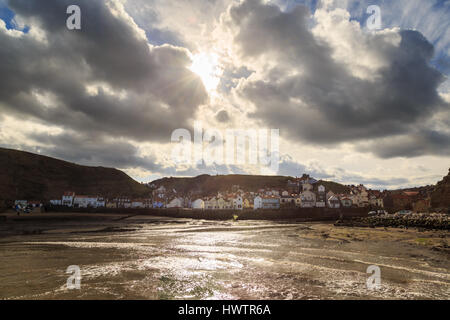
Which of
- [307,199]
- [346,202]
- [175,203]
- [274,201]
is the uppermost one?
[307,199]

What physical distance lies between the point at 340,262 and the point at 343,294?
19.3 feet

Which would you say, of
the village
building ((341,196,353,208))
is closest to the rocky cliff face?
the village

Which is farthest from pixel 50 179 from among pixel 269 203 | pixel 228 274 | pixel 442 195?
pixel 442 195

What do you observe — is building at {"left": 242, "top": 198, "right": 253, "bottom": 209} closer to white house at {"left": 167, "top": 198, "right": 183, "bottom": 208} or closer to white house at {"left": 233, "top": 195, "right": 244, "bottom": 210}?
white house at {"left": 233, "top": 195, "right": 244, "bottom": 210}

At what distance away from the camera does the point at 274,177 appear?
187 metres

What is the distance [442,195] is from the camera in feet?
205

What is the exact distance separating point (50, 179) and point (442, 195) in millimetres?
155639

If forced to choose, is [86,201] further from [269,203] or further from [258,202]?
[269,203]

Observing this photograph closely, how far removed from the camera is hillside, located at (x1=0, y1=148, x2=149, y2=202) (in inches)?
4072

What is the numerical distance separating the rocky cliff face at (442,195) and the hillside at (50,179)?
410 feet

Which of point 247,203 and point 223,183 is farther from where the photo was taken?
point 223,183

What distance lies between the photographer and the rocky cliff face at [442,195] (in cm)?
6075

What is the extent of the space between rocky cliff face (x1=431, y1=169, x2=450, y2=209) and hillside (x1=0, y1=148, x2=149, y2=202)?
410 feet
